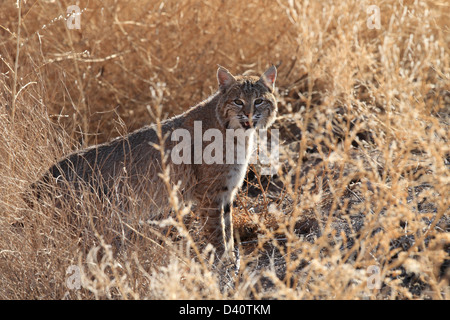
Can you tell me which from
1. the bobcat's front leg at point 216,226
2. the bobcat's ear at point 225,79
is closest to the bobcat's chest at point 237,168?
the bobcat's front leg at point 216,226

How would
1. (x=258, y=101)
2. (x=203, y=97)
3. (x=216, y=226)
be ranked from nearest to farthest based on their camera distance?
(x=216, y=226) → (x=258, y=101) → (x=203, y=97)

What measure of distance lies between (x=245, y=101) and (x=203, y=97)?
2412 mm

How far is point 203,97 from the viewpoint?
7.06 meters

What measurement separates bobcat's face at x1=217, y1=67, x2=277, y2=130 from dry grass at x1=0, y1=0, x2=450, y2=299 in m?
0.26

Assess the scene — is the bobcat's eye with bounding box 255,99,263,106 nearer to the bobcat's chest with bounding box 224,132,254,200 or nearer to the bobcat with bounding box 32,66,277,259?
the bobcat with bounding box 32,66,277,259

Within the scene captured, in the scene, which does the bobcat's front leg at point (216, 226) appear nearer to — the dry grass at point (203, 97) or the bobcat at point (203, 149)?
the bobcat at point (203, 149)

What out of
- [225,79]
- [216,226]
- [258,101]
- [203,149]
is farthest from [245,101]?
[216,226]

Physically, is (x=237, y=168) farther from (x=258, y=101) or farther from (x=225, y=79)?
(x=225, y=79)

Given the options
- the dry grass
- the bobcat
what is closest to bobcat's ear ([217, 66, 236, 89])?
the bobcat

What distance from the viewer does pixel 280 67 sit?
24.1 feet

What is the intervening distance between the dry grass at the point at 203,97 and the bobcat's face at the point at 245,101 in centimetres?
26
